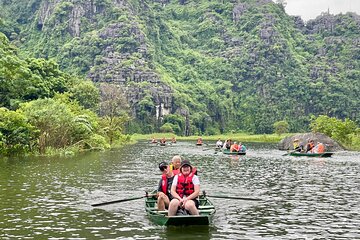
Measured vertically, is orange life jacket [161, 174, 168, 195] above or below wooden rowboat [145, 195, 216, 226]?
above

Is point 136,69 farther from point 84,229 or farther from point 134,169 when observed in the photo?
point 84,229

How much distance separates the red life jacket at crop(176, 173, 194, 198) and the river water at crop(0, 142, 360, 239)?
1.21 metres

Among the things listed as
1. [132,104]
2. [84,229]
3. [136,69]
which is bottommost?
[84,229]

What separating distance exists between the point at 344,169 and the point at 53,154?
88.6 ft

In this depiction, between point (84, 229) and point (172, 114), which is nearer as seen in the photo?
point (84, 229)

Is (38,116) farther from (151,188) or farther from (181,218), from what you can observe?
(181,218)

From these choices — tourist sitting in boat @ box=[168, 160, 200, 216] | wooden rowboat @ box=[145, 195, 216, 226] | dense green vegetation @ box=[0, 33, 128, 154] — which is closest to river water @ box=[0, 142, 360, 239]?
wooden rowboat @ box=[145, 195, 216, 226]

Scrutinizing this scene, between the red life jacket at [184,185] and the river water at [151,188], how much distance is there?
121 centimetres

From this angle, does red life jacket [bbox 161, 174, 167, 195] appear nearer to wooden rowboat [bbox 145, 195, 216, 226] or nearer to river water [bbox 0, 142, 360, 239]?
wooden rowboat [bbox 145, 195, 216, 226]

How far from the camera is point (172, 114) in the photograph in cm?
17888

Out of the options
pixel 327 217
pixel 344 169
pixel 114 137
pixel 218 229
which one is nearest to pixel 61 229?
pixel 218 229

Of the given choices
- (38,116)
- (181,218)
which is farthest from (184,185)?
(38,116)

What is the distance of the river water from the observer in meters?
15.2

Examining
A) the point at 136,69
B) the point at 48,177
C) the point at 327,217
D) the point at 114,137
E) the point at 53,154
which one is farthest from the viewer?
the point at 136,69
